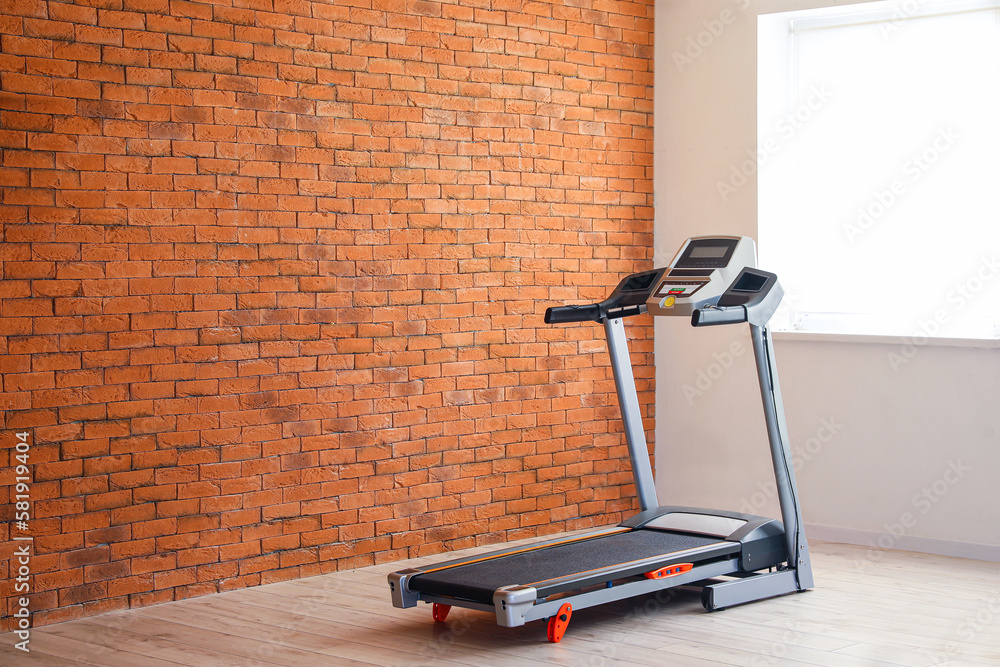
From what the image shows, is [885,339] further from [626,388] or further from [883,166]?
[626,388]

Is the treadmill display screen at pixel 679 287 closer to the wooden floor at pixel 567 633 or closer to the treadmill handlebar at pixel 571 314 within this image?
the treadmill handlebar at pixel 571 314

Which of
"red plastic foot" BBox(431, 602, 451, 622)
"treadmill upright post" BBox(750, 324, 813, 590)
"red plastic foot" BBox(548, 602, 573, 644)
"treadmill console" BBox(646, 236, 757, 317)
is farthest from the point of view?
"treadmill upright post" BBox(750, 324, 813, 590)

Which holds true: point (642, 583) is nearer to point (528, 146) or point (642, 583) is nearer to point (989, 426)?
point (989, 426)

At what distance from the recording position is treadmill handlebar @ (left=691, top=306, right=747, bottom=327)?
422 centimetres

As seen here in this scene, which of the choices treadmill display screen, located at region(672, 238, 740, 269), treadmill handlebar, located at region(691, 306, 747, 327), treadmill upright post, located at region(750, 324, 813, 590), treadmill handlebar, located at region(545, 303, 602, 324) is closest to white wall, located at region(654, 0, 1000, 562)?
treadmill upright post, located at region(750, 324, 813, 590)

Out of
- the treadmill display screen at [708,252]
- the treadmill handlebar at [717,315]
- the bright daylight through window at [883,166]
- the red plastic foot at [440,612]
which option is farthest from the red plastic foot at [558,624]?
the bright daylight through window at [883,166]

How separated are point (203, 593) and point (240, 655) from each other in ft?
3.14

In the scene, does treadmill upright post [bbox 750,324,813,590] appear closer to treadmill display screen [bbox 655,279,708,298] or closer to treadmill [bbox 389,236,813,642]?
treadmill [bbox 389,236,813,642]

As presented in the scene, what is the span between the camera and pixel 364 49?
17.2 ft

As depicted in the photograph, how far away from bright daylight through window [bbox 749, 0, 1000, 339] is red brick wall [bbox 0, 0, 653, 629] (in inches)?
32.3

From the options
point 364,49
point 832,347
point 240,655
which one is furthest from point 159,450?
point 832,347

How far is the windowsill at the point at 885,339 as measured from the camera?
17.5 feet

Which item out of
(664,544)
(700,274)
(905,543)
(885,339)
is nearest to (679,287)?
(700,274)

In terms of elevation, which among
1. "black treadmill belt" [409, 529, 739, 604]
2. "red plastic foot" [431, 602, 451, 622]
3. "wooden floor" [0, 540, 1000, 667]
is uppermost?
"black treadmill belt" [409, 529, 739, 604]
